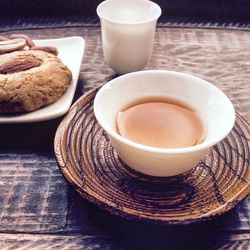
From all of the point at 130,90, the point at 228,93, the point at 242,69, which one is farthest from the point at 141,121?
the point at 242,69

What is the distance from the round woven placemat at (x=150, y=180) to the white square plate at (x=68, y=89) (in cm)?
5

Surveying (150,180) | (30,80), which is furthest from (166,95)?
(30,80)

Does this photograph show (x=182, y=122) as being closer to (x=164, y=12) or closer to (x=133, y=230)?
(x=133, y=230)

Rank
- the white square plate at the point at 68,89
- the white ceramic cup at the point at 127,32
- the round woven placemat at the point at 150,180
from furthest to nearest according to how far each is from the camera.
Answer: the white ceramic cup at the point at 127,32 < the white square plate at the point at 68,89 < the round woven placemat at the point at 150,180

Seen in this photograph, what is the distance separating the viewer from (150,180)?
664 mm

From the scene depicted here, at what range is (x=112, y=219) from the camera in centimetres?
62

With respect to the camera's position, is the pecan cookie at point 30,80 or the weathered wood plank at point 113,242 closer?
the weathered wood plank at point 113,242

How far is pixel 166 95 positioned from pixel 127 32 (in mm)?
265

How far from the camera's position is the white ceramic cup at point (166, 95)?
60 centimetres

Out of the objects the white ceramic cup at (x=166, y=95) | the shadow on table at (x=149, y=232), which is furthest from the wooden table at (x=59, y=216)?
the white ceramic cup at (x=166, y=95)

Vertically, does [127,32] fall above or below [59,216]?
above

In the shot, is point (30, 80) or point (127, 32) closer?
point (30, 80)

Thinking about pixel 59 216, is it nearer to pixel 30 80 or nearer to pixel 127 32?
pixel 30 80

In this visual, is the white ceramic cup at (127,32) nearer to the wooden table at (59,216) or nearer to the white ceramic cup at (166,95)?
the wooden table at (59,216)
